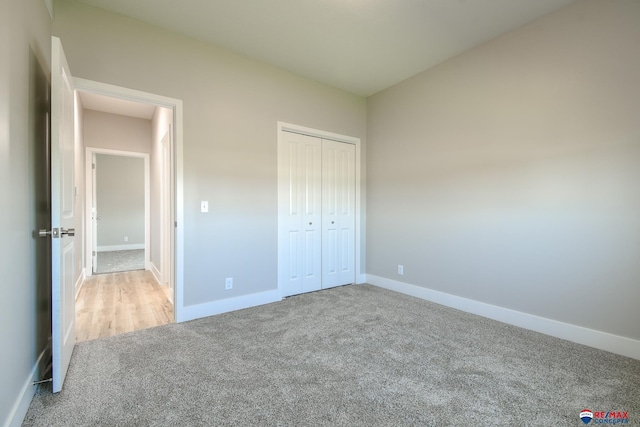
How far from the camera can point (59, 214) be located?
1663 mm

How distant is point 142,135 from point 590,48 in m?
5.82

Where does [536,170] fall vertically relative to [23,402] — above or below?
above

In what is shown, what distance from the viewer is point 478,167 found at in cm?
297

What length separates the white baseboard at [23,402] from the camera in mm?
1351

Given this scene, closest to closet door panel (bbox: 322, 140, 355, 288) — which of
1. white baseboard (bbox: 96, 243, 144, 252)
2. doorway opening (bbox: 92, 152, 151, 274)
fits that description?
doorway opening (bbox: 92, 152, 151, 274)

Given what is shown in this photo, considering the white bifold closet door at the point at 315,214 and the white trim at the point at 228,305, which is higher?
the white bifold closet door at the point at 315,214

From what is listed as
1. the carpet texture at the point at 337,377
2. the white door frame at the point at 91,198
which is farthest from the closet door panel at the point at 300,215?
the white door frame at the point at 91,198

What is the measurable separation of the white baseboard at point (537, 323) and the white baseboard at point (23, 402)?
11.2ft

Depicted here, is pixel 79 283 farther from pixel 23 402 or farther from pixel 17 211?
pixel 17 211

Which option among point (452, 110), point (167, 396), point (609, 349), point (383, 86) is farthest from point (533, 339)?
point (383, 86)

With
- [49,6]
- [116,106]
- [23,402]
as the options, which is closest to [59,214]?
[23,402]

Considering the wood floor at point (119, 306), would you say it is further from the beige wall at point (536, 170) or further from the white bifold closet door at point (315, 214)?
the beige wall at point (536, 170)

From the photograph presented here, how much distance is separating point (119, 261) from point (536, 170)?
7126 mm

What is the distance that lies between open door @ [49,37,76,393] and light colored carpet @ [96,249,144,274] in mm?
3775
